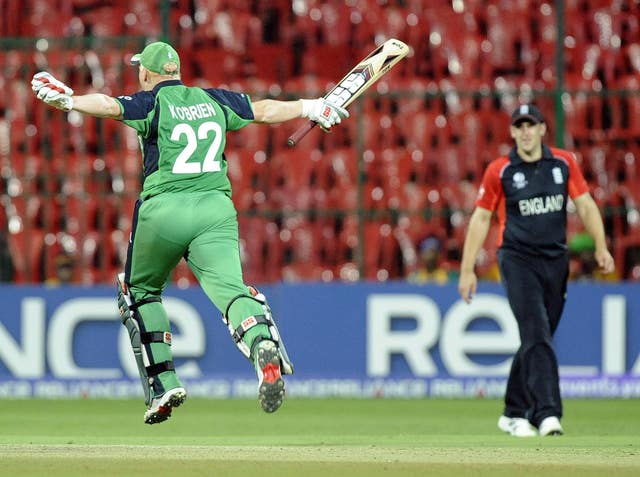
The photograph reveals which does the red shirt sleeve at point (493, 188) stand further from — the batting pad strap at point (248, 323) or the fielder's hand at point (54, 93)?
the fielder's hand at point (54, 93)

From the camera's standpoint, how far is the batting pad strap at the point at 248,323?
285 inches

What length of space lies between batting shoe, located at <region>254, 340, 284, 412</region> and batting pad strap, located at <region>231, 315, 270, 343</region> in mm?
124

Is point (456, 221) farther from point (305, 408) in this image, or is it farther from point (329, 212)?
point (305, 408)

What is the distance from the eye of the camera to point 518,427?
8.97 m

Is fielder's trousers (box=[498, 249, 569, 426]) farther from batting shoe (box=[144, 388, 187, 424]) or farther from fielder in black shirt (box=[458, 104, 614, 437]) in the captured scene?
batting shoe (box=[144, 388, 187, 424])

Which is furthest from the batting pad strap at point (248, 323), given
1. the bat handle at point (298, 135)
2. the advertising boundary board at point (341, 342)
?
the advertising boundary board at point (341, 342)

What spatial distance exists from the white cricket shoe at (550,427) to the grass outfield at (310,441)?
0.57ft

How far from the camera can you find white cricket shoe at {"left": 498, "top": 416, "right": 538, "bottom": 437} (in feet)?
29.2

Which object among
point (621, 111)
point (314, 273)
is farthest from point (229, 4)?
point (621, 111)

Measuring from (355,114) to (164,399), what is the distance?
24.3ft

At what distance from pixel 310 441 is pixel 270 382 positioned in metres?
1.58

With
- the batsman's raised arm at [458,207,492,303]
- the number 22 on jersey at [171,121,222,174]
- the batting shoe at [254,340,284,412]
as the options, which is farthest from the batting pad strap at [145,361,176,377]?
the batsman's raised arm at [458,207,492,303]

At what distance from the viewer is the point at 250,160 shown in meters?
15.6

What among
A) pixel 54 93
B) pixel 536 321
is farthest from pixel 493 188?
pixel 54 93
